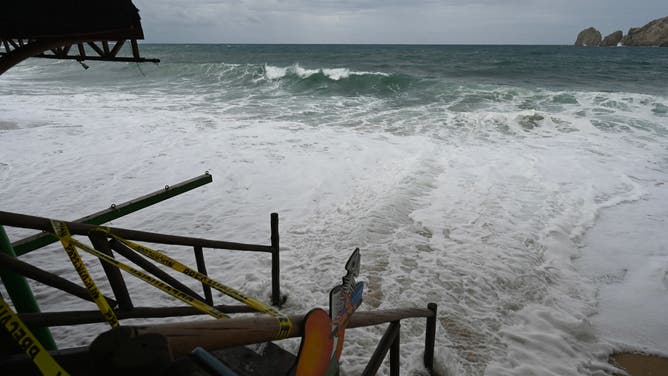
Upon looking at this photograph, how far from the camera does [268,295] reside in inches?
196

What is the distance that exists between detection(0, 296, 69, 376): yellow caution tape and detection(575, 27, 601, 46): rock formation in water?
147840 millimetres

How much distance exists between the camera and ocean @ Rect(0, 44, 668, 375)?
4.54 metres

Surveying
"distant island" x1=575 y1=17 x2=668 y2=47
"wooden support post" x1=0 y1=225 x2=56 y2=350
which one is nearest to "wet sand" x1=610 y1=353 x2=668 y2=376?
"wooden support post" x1=0 y1=225 x2=56 y2=350

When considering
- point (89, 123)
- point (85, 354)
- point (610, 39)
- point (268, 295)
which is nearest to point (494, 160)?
point (268, 295)

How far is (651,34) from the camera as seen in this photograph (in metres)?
95.1

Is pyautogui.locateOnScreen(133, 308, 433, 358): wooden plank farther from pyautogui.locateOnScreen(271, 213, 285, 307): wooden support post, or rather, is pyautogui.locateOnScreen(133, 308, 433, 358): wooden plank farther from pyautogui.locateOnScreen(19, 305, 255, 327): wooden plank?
pyautogui.locateOnScreen(271, 213, 285, 307): wooden support post

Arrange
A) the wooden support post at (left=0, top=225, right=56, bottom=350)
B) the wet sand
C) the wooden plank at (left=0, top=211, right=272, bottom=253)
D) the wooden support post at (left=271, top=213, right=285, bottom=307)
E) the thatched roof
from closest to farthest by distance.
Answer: the wooden plank at (left=0, top=211, right=272, bottom=253) → the wooden support post at (left=0, top=225, right=56, bottom=350) → the thatched roof → the wet sand → the wooden support post at (left=271, top=213, right=285, bottom=307)

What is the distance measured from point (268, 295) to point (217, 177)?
4.94 metres

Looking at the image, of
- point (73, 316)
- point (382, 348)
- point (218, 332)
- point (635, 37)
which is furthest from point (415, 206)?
point (635, 37)

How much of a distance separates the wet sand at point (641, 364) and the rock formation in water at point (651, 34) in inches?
5016

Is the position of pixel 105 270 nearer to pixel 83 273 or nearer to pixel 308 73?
pixel 83 273

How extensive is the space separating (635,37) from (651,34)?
5438 mm

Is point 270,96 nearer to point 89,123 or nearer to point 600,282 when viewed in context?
point 89,123

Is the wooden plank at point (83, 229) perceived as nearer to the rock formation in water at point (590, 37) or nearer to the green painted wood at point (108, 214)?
the green painted wood at point (108, 214)
